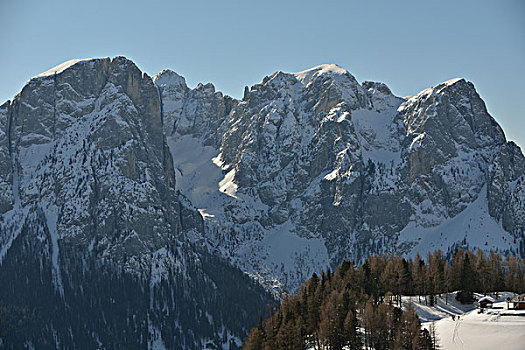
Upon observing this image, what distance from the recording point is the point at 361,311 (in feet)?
564

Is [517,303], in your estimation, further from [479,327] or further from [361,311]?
[361,311]

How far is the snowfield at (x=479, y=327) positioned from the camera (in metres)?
154

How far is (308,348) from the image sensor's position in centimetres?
16825

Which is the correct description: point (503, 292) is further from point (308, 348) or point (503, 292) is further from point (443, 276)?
point (308, 348)

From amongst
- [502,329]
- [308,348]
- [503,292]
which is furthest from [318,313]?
[503,292]

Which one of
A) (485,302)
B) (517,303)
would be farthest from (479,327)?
(517,303)

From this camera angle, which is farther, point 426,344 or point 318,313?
point 318,313

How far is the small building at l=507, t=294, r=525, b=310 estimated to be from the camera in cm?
17150

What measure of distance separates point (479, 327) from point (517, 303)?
14.9 m

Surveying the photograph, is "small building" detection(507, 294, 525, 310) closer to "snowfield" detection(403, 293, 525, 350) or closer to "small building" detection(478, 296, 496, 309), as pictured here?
"snowfield" detection(403, 293, 525, 350)

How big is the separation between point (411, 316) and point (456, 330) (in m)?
10.7

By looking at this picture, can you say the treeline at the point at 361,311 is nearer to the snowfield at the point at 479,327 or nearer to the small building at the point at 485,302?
the snowfield at the point at 479,327

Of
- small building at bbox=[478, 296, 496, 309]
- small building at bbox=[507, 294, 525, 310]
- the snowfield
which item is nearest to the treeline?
the snowfield

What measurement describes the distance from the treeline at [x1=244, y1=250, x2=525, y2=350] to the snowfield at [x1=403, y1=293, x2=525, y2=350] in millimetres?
5155
